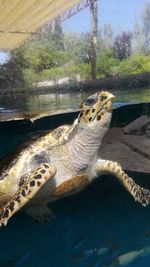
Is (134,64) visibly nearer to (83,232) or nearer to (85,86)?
(85,86)

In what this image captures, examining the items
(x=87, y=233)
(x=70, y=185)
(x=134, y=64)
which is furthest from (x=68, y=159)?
(x=134, y=64)

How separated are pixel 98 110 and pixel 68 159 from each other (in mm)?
744

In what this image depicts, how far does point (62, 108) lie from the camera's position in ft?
23.3

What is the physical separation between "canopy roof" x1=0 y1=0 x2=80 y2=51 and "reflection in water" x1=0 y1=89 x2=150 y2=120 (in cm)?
97

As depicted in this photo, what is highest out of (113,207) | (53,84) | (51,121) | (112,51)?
(112,51)

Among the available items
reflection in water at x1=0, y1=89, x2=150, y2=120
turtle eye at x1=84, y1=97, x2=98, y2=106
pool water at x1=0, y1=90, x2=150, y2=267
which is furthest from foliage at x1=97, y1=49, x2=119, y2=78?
turtle eye at x1=84, y1=97, x2=98, y2=106

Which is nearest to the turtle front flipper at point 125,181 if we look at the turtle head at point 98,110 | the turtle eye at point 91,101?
the turtle head at point 98,110

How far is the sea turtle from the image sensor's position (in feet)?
13.4

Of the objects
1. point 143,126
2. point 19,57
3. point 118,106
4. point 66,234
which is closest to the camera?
point 66,234

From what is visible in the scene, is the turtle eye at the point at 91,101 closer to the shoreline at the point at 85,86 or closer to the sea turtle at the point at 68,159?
the sea turtle at the point at 68,159

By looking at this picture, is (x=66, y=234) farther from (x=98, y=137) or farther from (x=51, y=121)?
(x=51, y=121)

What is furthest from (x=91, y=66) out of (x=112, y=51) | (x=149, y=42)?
(x=149, y=42)

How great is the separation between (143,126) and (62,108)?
157 cm

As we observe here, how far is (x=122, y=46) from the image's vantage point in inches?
232
